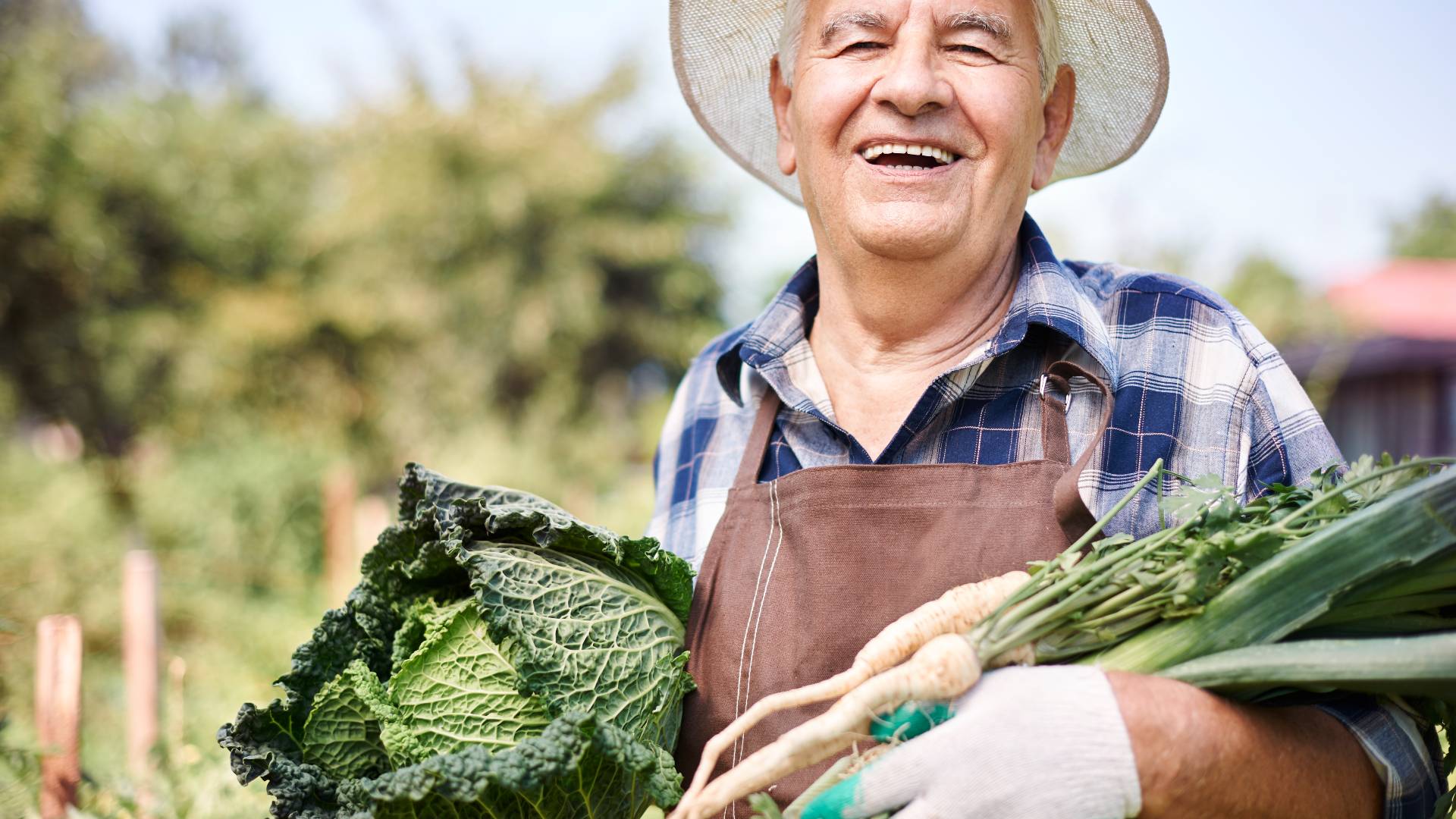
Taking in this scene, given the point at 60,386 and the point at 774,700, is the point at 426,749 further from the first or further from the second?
the point at 60,386

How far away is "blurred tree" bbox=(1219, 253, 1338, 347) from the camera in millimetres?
14648

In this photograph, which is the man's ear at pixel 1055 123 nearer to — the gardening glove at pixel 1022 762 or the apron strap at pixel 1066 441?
Answer: the apron strap at pixel 1066 441

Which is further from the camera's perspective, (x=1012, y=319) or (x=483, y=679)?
(x=1012, y=319)

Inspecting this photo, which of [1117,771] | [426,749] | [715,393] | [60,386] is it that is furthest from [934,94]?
[60,386]

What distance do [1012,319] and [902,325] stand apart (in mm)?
252

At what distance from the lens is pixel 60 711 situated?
2744 mm

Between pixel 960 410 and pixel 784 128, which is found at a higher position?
pixel 784 128

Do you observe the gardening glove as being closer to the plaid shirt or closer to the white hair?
the plaid shirt

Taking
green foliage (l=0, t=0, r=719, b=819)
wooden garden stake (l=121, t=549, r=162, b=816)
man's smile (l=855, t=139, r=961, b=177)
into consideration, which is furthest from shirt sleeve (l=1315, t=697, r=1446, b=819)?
green foliage (l=0, t=0, r=719, b=819)

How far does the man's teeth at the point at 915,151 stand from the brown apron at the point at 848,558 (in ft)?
1.60

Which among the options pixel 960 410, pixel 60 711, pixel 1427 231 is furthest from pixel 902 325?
pixel 1427 231

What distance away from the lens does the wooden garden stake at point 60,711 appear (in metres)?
2.61

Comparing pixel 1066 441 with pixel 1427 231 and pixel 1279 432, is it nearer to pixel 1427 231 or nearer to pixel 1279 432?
pixel 1279 432

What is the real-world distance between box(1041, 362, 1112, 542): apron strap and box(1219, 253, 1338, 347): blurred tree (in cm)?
1301
